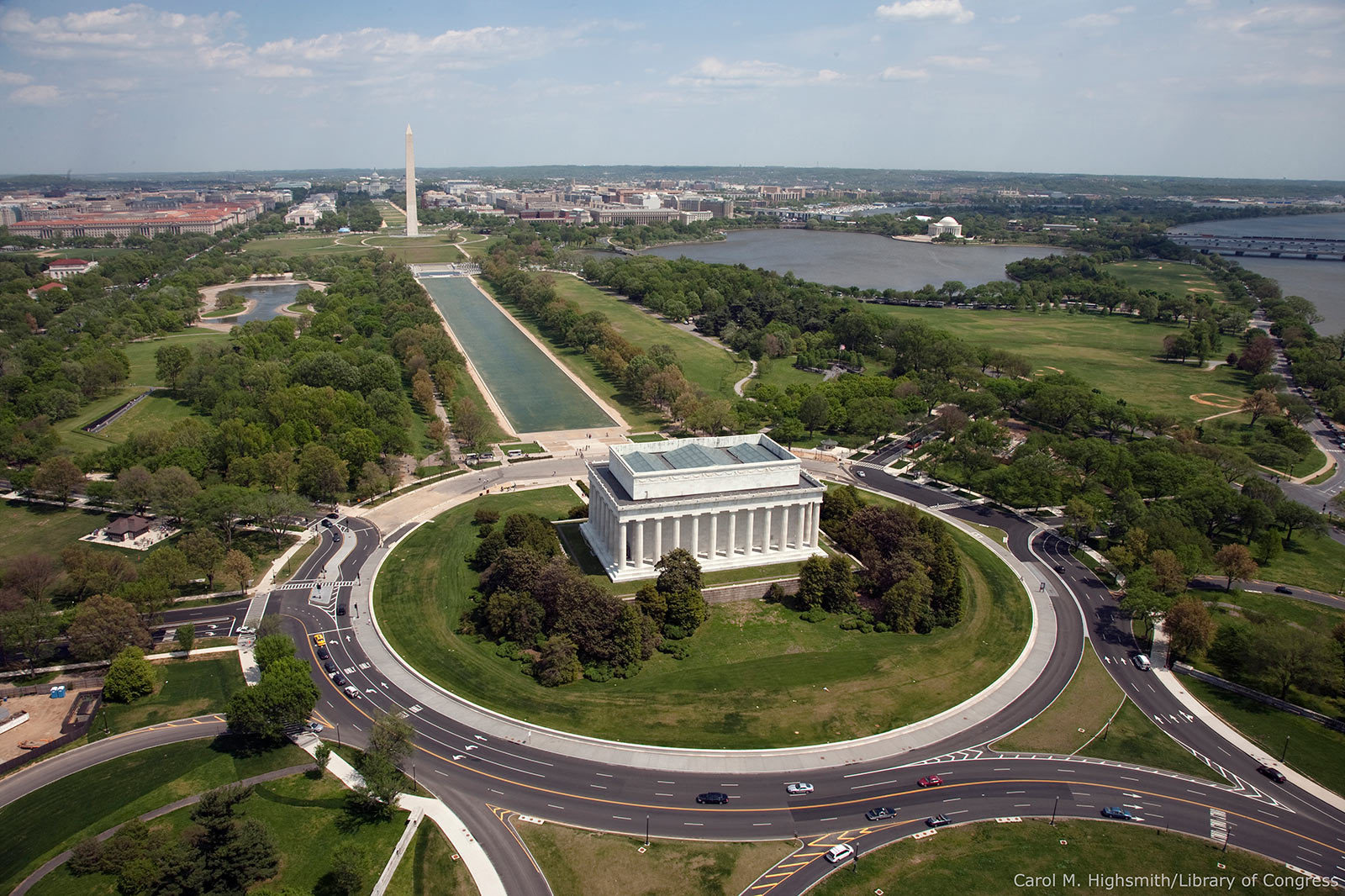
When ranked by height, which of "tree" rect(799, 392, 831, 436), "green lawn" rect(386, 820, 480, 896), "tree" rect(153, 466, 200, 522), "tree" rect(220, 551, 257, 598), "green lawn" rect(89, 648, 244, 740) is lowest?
"green lawn" rect(386, 820, 480, 896)

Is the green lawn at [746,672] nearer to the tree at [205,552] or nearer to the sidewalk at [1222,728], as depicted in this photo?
the sidewalk at [1222,728]

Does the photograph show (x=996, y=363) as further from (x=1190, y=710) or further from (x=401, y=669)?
(x=401, y=669)

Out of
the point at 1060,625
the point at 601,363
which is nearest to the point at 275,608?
the point at 1060,625

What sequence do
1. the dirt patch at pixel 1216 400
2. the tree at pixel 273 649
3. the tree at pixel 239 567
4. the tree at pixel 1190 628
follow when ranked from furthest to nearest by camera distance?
the dirt patch at pixel 1216 400 → the tree at pixel 239 567 → the tree at pixel 1190 628 → the tree at pixel 273 649

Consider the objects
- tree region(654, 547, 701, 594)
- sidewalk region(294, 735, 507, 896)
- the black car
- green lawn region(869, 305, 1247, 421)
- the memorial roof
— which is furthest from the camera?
green lawn region(869, 305, 1247, 421)

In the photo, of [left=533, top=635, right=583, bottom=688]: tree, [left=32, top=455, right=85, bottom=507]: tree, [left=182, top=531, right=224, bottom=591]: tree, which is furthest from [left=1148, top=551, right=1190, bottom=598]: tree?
[left=32, top=455, right=85, bottom=507]: tree

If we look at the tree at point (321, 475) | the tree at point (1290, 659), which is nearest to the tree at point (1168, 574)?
the tree at point (1290, 659)

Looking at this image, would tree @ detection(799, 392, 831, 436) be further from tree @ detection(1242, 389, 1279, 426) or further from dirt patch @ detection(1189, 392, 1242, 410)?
dirt patch @ detection(1189, 392, 1242, 410)
